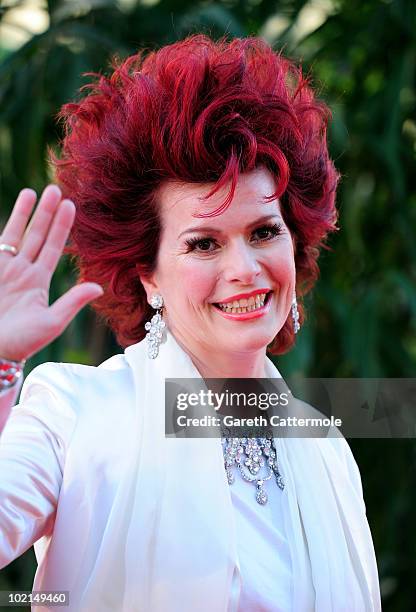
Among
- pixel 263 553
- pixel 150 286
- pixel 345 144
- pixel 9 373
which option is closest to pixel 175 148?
pixel 150 286

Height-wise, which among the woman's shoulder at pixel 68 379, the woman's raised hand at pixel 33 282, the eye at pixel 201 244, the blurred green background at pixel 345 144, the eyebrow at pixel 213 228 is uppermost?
the blurred green background at pixel 345 144

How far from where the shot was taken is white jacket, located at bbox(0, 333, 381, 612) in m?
1.50

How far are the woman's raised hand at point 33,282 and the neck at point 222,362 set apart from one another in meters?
0.49

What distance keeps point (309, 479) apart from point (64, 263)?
191 cm

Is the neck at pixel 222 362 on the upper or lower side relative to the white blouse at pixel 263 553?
upper

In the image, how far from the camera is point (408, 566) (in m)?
→ 3.85

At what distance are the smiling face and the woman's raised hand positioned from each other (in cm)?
39

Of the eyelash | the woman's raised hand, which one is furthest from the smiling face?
the woman's raised hand

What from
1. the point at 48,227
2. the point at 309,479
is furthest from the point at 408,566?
the point at 48,227

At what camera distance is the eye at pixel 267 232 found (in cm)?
167

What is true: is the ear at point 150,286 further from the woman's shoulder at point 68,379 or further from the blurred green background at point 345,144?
the blurred green background at point 345,144

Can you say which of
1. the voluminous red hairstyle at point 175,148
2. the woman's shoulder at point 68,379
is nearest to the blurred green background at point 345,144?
the voluminous red hairstyle at point 175,148

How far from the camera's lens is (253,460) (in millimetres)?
1729

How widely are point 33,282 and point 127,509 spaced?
47 cm
